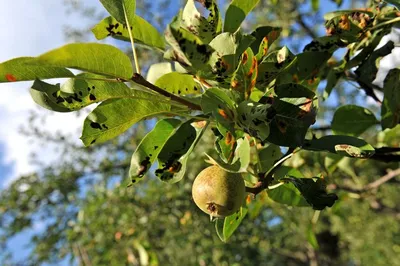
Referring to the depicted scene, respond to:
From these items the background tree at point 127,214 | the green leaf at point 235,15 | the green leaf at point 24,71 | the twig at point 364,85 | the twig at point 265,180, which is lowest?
the background tree at point 127,214

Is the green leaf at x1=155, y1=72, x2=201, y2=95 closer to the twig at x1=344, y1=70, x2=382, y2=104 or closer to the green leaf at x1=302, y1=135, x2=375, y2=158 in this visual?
Answer: the green leaf at x1=302, y1=135, x2=375, y2=158

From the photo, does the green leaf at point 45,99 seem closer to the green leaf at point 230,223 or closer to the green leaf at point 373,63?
the green leaf at point 230,223

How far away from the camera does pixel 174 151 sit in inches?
36.2

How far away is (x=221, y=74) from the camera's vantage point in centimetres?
82

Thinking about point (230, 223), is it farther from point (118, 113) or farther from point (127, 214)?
point (127, 214)

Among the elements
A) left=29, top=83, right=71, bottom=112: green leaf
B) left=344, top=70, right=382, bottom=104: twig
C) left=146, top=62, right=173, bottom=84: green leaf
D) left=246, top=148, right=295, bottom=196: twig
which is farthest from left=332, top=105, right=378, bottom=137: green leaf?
left=29, top=83, right=71, bottom=112: green leaf

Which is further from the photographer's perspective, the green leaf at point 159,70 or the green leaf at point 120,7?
the green leaf at point 159,70

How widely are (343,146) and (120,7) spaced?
481mm

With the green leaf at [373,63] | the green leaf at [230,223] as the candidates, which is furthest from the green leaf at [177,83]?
the green leaf at [373,63]

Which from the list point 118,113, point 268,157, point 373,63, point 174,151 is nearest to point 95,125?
point 118,113

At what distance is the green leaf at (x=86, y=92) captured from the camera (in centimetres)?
79

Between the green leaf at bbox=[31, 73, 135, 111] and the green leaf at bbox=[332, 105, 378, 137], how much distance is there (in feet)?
2.11

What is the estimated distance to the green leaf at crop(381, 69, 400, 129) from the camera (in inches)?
42.1

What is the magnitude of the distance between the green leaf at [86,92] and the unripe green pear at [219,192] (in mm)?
212
